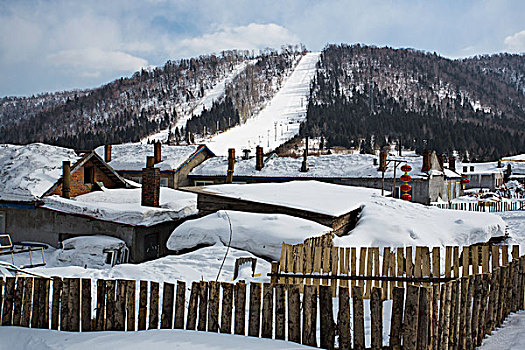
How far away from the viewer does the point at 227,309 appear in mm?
5941

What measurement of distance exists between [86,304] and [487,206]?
3541cm

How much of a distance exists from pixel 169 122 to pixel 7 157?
108m

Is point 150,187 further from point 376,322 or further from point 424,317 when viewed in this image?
point 424,317

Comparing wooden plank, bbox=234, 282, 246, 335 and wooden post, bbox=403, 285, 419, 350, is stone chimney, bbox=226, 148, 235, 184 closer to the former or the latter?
wooden plank, bbox=234, 282, 246, 335

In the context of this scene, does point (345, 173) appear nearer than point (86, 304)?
No

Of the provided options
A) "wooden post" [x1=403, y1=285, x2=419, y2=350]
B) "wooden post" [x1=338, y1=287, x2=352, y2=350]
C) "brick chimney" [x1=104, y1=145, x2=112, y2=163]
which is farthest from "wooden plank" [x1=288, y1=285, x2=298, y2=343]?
"brick chimney" [x1=104, y1=145, x2=112, y2=163]

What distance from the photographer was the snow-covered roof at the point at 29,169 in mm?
20625

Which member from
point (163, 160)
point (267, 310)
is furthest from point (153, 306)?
point (163, 160)

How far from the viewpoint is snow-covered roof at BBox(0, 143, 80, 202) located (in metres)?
20.6

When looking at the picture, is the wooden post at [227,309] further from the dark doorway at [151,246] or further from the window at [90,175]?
the window at [90,175]

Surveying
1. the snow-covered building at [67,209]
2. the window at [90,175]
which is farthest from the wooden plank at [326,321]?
the window at [90,175]

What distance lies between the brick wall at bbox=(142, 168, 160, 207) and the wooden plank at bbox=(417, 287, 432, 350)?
17.5 meters

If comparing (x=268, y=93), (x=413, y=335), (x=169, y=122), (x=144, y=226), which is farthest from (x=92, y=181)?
(x=268, y=93)

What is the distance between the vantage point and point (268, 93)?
16775cm
